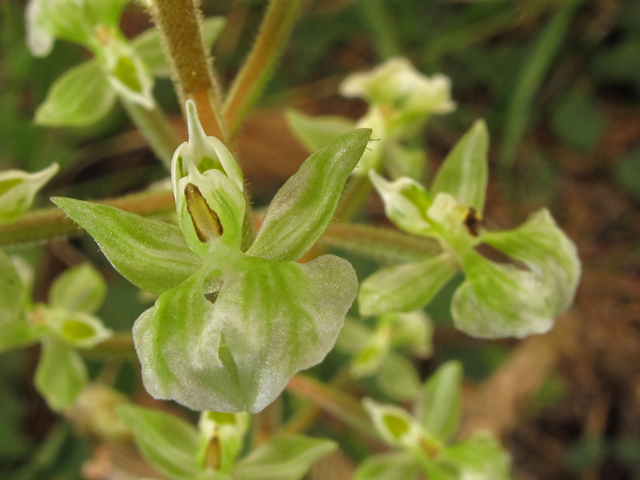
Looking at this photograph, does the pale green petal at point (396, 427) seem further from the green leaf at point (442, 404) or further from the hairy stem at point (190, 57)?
the hairy stem at point (190, 57)

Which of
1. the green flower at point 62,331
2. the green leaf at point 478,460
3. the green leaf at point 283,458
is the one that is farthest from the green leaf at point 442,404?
the green flower at point 62,331

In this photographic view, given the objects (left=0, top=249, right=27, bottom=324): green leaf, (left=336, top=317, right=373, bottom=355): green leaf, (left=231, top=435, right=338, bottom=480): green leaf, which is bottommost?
(left=336, top=317, right=373, bottom=355): green leaf

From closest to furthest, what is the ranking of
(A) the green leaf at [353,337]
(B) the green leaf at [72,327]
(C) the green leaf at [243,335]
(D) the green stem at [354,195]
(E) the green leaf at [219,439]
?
(C) the green leaf at [243,335], (E) the green leaf at [219,439], (B) the green leaf at [72,327], (D) the green stem at [354,195], (A) the green leaf at [353,337]

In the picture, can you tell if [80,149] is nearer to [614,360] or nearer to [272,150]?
[272,150]

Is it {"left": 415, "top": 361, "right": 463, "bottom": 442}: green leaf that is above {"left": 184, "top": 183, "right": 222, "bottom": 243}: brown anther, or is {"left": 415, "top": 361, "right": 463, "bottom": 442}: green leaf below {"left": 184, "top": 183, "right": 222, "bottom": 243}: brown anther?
below

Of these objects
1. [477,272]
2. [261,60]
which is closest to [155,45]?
[261,60]

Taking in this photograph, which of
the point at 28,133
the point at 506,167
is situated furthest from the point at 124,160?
the point at 506,167

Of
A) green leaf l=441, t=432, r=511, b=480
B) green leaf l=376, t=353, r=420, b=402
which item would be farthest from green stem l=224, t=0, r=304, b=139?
green leaf l=376, t=353, r=420, b=402

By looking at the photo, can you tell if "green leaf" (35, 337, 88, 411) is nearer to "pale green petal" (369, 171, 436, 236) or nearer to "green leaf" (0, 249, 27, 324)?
"green leaf" (0, 249, 27, 324)
